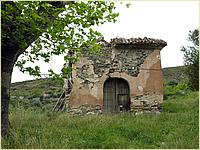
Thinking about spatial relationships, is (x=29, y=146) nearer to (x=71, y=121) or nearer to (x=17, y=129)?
(x=17, y=129)

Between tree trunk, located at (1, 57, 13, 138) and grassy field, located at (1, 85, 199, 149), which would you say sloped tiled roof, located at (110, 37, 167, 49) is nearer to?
grassy field, located at (1, 85, 199, 149)

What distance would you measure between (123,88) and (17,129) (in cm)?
748

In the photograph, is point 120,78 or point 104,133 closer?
point 104,133

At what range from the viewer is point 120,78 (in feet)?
55.7

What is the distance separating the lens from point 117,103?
17.2 meters

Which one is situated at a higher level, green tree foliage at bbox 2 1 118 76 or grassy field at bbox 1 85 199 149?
green tree foliage at bbox 2 1 118 76

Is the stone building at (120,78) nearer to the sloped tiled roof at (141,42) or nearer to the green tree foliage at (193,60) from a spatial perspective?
the sloped tiled roof at (141,42)

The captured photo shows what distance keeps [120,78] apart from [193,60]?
952 centimetres

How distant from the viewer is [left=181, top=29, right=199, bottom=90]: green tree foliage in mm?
24031

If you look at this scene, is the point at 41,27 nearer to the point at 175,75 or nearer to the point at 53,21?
the point at 53,21

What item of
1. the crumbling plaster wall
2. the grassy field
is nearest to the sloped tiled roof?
the crumbling plaster wall

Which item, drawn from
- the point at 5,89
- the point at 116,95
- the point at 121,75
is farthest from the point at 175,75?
the point at 5,89

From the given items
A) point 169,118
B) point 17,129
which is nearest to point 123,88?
point 169,118

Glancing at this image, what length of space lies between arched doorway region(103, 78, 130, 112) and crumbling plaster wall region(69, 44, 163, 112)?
0.50 meters
